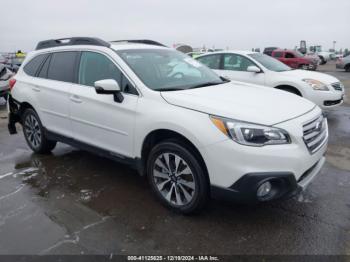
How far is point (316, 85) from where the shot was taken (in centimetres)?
723

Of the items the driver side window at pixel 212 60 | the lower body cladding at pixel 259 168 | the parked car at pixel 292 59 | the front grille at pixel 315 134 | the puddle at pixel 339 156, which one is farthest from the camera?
the parked car at pixel 292 59

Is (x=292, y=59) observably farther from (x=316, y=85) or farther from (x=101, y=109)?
(x=101, y=109)

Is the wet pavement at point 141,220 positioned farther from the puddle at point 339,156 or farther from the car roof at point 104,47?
the car roof at point 104,47

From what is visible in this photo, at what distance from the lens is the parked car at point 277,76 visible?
720 centimetres

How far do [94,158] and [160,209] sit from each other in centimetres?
208

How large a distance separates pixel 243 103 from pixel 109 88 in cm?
142

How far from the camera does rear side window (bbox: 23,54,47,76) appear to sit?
5.12 meters

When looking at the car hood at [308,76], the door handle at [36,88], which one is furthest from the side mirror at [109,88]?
the car hood at [308,76]

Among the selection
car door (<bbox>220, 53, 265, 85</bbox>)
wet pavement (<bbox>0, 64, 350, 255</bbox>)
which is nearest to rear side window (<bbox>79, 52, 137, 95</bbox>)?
wet pavement (<bbox>0, 64, 350, 255</bbox>)

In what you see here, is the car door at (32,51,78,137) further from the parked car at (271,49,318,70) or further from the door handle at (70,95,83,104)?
the parked car at (271,49,318,70)

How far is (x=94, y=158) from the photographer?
5242 millimetres

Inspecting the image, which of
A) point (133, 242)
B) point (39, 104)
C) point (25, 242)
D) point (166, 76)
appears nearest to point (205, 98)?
point (166, 76)

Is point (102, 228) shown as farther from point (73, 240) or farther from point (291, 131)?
point (291, 131)

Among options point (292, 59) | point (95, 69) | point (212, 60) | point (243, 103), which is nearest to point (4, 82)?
point (212, 60)
